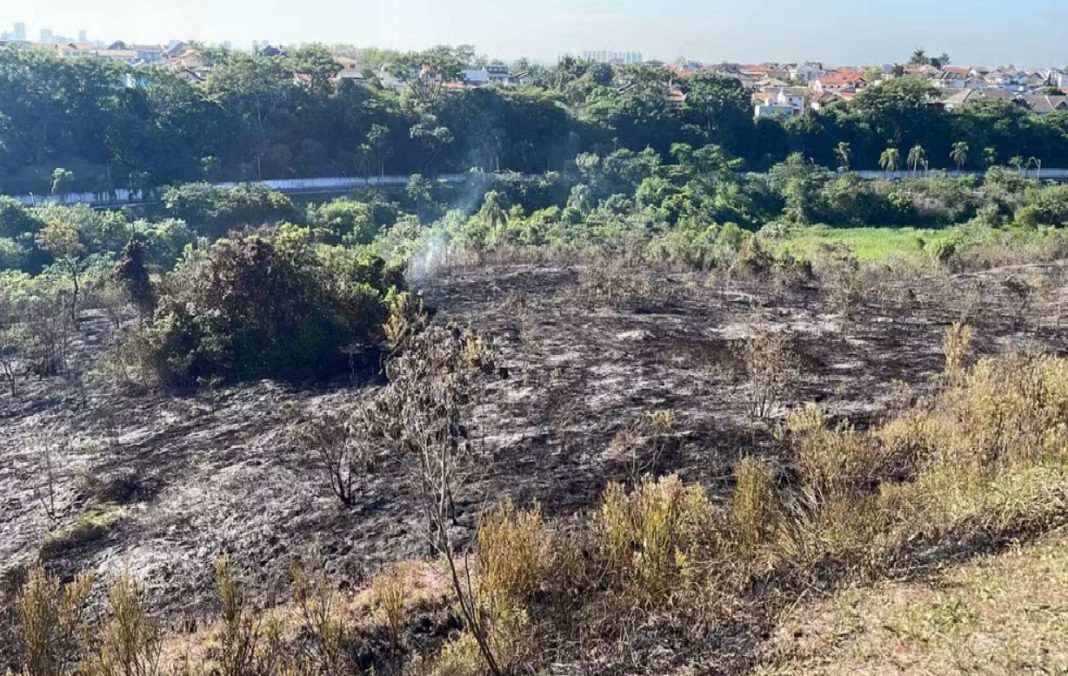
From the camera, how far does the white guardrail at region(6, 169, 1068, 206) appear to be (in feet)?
90.6

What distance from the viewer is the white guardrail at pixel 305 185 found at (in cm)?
2761

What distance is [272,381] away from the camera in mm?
12859

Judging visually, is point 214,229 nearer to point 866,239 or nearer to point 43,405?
point 43,405

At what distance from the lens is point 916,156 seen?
126ft

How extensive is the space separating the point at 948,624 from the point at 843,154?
36.4 meters

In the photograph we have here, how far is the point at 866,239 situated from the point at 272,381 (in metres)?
21.9

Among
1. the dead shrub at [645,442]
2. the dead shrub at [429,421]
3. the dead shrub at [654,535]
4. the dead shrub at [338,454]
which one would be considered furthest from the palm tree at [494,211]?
the dead shrub at [429,421]

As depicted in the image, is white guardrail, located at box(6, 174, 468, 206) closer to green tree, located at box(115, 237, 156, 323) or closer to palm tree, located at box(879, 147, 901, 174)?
green tree, located at box(115, 237, 156, 323)

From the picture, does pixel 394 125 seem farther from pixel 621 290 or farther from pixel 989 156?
pixel 989 156

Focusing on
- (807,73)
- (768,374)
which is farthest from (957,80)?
(768,374)

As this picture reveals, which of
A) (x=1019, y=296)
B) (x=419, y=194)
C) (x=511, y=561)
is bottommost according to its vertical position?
(x=511, y=561)

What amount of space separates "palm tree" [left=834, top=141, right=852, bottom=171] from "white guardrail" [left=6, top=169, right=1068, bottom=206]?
2.93ft

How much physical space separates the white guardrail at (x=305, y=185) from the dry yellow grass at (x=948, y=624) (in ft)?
88.3

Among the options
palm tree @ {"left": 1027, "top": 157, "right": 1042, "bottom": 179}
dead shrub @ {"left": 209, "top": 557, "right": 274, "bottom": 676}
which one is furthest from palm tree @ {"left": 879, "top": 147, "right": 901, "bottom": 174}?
dead shrub @ {"left": 209, "top": 557, "right": 274, "bottom": 676}
